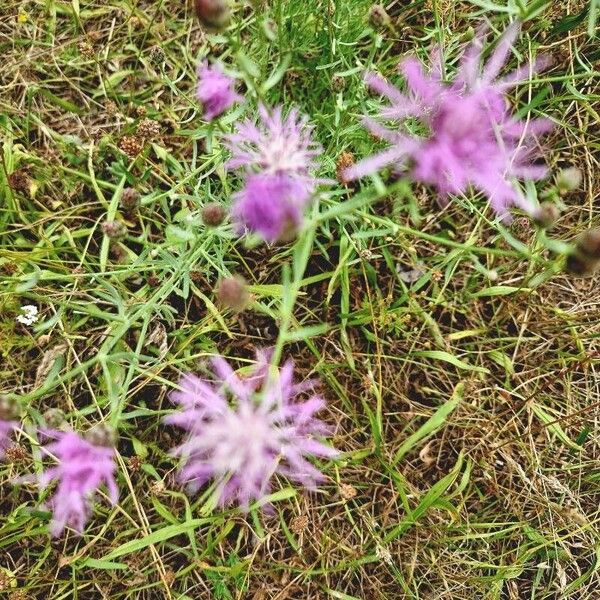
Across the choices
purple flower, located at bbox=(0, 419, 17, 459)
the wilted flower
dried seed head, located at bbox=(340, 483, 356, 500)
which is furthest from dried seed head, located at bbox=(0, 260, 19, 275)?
dried seed head, located at bbox=(340, 483, 356, 500)

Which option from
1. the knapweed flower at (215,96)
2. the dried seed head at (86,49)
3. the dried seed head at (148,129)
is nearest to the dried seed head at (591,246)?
→ the knapweed flower at (215,96)

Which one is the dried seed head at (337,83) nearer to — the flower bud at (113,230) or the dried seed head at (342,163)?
the dried seed head at (342,163)

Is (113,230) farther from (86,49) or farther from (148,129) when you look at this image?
(86,49)

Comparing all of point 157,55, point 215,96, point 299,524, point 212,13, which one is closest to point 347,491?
point 299,524

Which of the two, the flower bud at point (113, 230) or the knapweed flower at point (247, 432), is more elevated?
the flower bud at point (113, 230)

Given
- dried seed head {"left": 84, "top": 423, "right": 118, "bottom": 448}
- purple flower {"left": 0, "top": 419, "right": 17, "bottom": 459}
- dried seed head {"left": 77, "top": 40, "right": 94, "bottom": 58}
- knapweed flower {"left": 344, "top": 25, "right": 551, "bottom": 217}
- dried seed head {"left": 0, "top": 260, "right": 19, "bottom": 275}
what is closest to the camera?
knapweed flower {"left": 344, "top": 25, "right": 551, "bottom": 217}

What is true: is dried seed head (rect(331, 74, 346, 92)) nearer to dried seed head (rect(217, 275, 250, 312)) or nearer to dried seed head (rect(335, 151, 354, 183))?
dried seed head (rect(335, 151, 354, 183))
